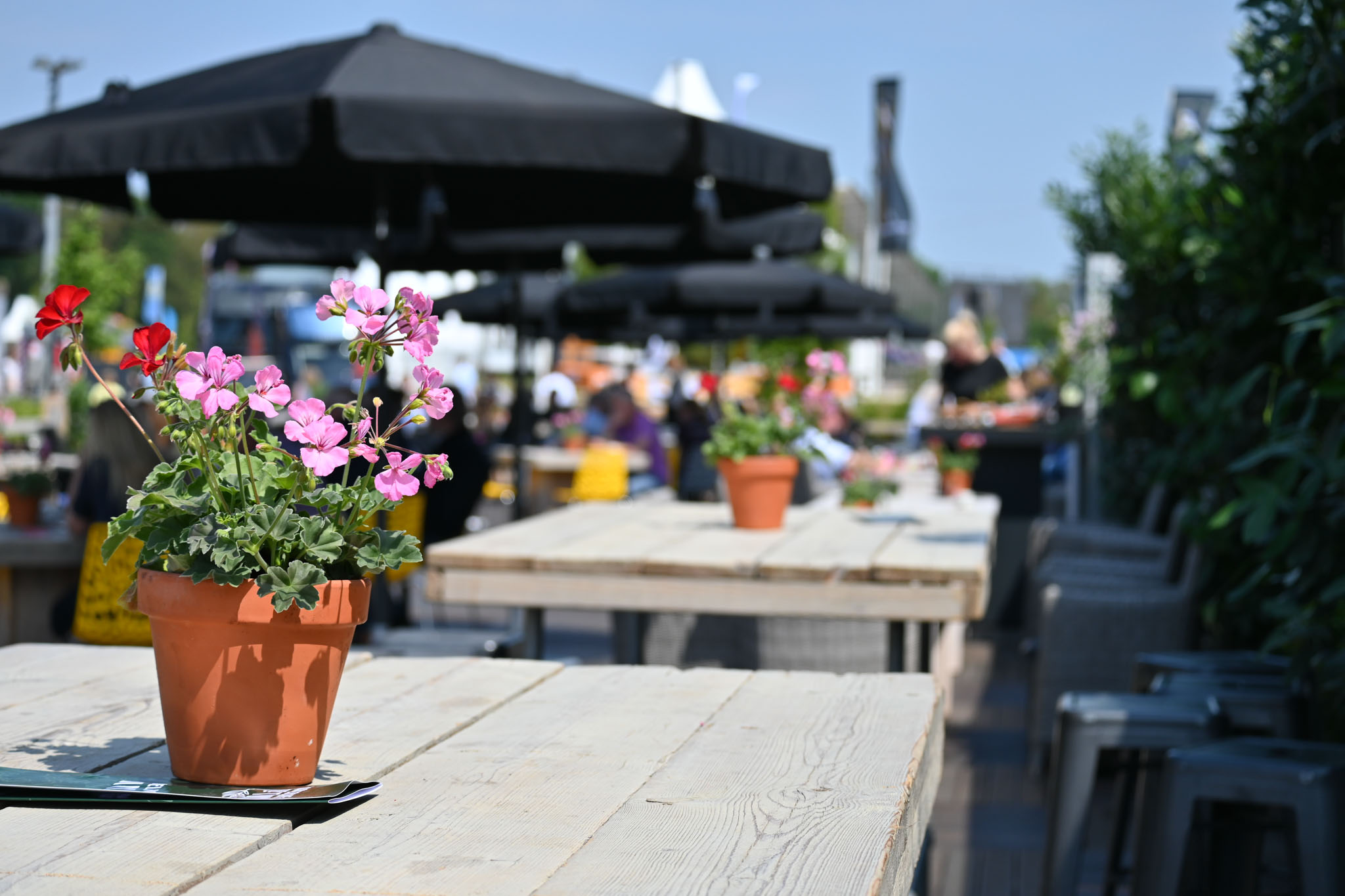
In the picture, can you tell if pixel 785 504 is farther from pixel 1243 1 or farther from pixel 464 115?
pixel 1243 1

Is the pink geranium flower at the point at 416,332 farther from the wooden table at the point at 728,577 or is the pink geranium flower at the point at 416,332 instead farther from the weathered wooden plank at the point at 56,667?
the wooden table at the point at 728,577

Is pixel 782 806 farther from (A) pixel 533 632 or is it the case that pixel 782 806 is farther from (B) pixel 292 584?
(A) pixel 533 632

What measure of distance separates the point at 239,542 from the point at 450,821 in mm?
291

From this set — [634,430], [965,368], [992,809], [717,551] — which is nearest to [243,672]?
[717,551]

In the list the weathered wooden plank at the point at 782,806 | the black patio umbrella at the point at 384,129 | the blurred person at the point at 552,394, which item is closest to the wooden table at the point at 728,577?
the weathered wooden plank at the point at 782,806

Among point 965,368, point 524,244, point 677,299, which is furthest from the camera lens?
point 677,299

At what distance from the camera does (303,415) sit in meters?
1.19

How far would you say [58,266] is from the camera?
16734mm

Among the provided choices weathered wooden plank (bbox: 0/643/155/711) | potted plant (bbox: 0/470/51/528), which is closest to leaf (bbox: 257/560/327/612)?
weathered wooden plank (bbox: 0/643/155/711)

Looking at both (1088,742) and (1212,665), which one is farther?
(1212,665)

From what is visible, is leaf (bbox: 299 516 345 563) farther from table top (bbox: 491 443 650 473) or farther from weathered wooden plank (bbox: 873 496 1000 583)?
table top (bbox: 491 443 650 473)

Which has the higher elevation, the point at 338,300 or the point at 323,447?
the point at 338,300

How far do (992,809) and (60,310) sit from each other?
11.3ft

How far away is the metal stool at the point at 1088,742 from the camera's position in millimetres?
2793
